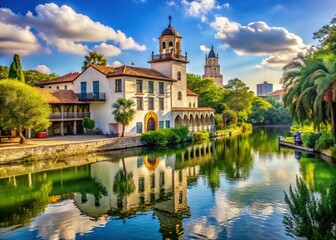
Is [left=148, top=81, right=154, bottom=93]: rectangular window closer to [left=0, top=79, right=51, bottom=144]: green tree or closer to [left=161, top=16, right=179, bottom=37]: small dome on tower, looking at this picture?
[left=161, top=16, right=179, bottom=37]: small dome on tower

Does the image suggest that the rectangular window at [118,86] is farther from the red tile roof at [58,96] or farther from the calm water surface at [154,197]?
the calm water surface at [154,197]

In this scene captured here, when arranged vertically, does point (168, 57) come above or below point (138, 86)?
above

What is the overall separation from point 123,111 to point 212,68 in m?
81.7

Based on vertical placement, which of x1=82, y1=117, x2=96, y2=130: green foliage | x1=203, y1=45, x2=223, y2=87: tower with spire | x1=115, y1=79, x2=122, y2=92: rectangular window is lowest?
x1=82, y1=117, x2=96, y2=130: green foliage

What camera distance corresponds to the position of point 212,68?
111 metres

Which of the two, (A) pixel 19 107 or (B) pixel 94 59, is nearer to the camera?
(A) pixel 19 107

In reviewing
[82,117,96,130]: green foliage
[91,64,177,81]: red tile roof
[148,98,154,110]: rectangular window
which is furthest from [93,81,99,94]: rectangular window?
[148,98,154,110]: rectangular window

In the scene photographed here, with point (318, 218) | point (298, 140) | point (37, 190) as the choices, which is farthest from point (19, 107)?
point (298, 140)

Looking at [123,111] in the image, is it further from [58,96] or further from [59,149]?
[59,149]

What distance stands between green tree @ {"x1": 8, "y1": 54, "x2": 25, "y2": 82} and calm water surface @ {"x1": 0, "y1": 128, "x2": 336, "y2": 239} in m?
17.1

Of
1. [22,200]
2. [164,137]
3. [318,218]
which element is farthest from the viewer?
[164,137]

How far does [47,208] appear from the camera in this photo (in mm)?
14031

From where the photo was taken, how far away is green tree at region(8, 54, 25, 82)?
3747 centimetres

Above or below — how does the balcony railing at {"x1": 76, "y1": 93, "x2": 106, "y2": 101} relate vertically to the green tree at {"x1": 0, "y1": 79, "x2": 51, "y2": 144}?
above
